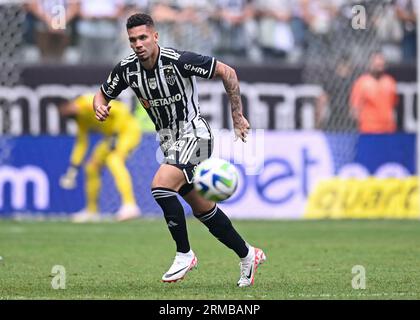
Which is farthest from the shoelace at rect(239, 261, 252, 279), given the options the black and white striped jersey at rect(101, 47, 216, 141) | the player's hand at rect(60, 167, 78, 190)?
the player's hand at rect(60, 167, 78, 190)

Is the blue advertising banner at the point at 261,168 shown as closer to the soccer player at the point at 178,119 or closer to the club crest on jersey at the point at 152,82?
the soccer player at the point at 178,119

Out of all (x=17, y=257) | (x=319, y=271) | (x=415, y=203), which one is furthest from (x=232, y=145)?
(x=319, y=271)

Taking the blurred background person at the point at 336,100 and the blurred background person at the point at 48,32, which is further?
the blurred background person at the point at 48,32

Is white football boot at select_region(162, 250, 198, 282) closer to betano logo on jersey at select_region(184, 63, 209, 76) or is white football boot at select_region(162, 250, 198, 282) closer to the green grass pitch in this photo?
the green grass pitch

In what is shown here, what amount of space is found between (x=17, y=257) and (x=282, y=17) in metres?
10.0

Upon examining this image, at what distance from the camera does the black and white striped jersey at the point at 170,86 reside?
8.66 metres

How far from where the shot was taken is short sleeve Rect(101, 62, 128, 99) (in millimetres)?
8820

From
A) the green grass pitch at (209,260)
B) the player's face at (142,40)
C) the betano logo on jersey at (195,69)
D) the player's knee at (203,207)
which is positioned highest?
the player's face at (142,40)

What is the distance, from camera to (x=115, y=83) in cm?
886

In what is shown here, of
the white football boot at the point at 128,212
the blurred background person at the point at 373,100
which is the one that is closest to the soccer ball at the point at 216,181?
the white football boot at the point at 128,212

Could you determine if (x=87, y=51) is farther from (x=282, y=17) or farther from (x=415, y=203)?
(x=415, y=203)

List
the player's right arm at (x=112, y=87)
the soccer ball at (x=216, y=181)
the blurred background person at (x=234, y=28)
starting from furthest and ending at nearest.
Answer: the blurred background person at (x=234, y=28), the player's right arm at (x=112, y=87), the soccer ball at (x=216, y=181)

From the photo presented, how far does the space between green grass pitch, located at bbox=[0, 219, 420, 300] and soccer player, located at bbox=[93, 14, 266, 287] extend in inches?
12.8
